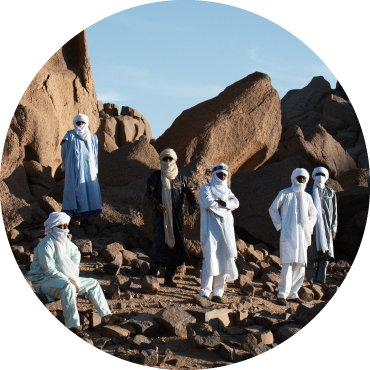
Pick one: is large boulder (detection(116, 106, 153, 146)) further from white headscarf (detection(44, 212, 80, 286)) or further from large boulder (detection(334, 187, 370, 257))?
white headscarf (detection(44, 212, 80, 286))

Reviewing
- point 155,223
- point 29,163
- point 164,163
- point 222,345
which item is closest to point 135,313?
point 222,345

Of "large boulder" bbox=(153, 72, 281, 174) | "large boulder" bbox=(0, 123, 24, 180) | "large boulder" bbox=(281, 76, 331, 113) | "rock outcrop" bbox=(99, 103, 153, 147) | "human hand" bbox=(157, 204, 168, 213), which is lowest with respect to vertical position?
"human hand" bbox=(157, 204, 168, 213)

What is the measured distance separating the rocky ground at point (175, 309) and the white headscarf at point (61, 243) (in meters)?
0.32

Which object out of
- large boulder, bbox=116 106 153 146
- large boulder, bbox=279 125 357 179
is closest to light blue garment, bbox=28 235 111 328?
large boulder, bbox=279 125 357 179

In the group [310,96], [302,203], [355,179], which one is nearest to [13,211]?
[302,203]

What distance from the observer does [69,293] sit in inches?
174

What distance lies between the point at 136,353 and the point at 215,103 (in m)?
7.84

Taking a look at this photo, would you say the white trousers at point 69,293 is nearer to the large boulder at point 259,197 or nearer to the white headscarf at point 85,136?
the white headscarf at point 85,136

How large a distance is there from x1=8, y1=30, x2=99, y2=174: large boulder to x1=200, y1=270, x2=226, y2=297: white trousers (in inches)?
181

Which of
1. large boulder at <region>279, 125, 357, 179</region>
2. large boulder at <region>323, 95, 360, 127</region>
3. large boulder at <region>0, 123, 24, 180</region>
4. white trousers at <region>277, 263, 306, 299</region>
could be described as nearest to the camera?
white trousers at <region>277, 263, 306, 299</region>

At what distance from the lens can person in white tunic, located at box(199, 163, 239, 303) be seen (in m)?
5.82

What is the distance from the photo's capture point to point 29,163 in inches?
357

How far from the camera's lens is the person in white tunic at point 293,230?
20.6ft

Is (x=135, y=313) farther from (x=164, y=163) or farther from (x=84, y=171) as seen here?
(x=84, y=171)
